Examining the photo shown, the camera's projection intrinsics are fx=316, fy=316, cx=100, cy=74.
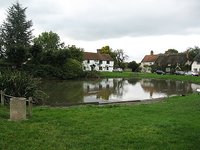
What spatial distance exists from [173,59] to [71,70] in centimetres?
4887

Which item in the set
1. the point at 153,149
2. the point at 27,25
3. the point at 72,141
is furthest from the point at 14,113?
the point at 27,25

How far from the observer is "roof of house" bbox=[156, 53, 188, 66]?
99750 millimetres

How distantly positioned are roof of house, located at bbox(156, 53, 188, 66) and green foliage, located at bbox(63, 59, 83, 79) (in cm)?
4369

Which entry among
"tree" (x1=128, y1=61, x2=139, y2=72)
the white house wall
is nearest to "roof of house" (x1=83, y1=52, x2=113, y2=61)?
the white house wall

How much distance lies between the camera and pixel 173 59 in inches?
4072

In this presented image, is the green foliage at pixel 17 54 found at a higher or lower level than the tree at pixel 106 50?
lower

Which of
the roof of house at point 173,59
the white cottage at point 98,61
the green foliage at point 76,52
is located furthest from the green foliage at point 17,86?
the roof of house at point 173,59

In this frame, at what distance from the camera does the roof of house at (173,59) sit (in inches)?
3927

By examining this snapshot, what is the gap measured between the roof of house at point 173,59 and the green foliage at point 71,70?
43686mm

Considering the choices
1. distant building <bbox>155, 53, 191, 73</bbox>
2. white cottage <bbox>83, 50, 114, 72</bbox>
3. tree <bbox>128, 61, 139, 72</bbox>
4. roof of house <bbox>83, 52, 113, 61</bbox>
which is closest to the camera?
distant building <bbox>155, 53, 191, 73</bbox>

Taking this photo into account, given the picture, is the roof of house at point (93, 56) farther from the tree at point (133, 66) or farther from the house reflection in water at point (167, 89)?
the house reflection in water at point (167, 89)

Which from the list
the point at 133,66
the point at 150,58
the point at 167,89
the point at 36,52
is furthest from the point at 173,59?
the point at 167,89

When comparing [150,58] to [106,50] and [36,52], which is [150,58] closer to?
[106,50]

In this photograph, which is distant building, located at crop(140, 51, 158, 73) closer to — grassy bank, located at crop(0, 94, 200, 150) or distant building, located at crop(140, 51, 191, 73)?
distant building, located at crop(140, 51, 191, 73)
